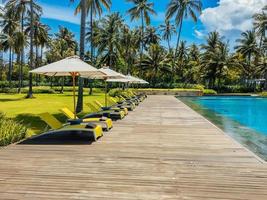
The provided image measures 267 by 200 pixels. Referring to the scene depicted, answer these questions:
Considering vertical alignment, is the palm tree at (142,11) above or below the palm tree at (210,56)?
Result: above

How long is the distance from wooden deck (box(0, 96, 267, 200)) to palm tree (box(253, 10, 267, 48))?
50124 millimetres

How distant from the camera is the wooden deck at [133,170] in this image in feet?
16.7

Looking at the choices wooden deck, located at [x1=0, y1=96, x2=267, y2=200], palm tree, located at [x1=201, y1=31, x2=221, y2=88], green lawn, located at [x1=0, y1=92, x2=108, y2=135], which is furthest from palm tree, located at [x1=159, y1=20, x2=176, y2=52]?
wooden deck, located at [x1=0, y1=96, x2=267, y2=200]

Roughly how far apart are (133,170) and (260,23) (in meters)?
54.4

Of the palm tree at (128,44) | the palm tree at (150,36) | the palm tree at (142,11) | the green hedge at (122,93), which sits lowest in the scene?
the green hedge at (122,93)

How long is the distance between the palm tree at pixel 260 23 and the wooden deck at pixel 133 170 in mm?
50124

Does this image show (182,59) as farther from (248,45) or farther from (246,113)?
(246,113)

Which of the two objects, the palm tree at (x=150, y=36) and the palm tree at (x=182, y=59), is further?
the palm tree at (x=182, y=59)

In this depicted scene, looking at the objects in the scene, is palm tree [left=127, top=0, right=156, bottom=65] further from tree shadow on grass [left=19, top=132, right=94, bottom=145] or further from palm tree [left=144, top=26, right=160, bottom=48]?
tree shadow on grass [left=19, top=132, right=94, bottom=145]

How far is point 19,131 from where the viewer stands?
963cm

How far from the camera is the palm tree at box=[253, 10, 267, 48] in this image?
180ft

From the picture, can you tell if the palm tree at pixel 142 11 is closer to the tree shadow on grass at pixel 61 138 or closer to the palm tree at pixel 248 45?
the palm tree at pixel 248 45

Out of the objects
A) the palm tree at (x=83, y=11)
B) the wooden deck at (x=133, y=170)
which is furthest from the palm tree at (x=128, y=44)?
the wooden deck at (x=133, y=170)

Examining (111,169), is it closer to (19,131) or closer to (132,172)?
(132,172)
